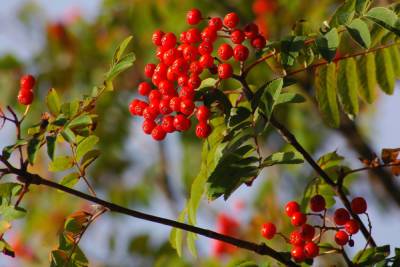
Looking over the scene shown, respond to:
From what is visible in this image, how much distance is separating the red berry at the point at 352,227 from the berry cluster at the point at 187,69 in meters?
0.41

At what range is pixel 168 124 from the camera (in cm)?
191

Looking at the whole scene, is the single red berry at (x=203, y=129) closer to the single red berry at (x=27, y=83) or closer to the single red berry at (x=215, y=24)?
the single red berry at (x=215, y=24)

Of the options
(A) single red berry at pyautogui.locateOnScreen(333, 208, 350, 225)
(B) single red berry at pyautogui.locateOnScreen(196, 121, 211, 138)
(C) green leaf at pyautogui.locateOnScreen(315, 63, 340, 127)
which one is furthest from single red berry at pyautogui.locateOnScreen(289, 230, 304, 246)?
(C) green leaf at pyautogui.locateOnScreen(315, 63, 340, 127)

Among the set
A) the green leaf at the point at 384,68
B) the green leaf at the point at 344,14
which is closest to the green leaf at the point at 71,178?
the green leaf at the point at 344,14

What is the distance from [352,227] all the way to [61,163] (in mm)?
753

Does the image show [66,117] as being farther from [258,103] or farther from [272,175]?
[272,175]

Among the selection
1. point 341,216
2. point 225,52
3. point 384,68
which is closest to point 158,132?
point 225,52

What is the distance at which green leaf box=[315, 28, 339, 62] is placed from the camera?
1798mm

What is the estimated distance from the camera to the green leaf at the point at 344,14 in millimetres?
1966

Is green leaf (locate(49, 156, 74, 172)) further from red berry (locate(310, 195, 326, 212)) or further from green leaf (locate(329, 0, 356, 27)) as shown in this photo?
green leaf (locate(329, 0, 356, 27))

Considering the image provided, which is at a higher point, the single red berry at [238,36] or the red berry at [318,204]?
the single red berry at [238,36]

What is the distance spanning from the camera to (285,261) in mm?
1844

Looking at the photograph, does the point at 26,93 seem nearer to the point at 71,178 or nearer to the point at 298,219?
the point at 71,178

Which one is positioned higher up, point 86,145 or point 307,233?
point 86,145
